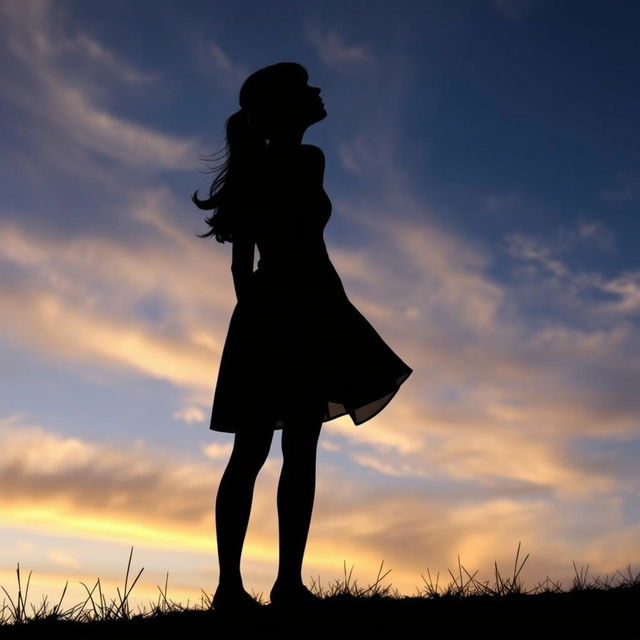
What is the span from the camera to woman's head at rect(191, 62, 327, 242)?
16.8ft

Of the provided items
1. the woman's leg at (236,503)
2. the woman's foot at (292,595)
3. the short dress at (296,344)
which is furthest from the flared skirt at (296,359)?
the woman's foot at (292,595)

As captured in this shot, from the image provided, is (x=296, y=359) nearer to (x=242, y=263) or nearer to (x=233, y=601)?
(x=242, y=263)

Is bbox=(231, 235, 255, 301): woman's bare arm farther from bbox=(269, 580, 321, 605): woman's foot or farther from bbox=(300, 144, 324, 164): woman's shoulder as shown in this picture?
bbox=(269, 580, 321, 605): woman's foot

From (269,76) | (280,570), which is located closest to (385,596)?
(280,570)

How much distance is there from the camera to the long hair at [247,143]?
5.14 metres

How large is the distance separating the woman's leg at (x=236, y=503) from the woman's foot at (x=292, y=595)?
0.22 m

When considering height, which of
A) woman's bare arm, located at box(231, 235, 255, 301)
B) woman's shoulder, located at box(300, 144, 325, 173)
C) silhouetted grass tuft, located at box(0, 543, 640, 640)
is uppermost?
woman's shoulder, located at box(300, 144, 325, 173)

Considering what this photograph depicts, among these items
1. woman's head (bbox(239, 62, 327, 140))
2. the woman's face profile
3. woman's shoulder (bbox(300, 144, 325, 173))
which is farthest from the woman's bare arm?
the woman's face profile

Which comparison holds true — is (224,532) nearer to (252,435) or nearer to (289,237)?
(252,435)

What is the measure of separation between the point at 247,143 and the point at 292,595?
2.69 m

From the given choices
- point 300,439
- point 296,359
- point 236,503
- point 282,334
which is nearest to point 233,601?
point 236,503

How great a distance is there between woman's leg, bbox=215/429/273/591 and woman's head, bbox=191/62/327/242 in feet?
4.35

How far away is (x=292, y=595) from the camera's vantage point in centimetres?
461

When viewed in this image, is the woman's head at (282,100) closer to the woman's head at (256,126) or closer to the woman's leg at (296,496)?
the woman's head at (256,126)
